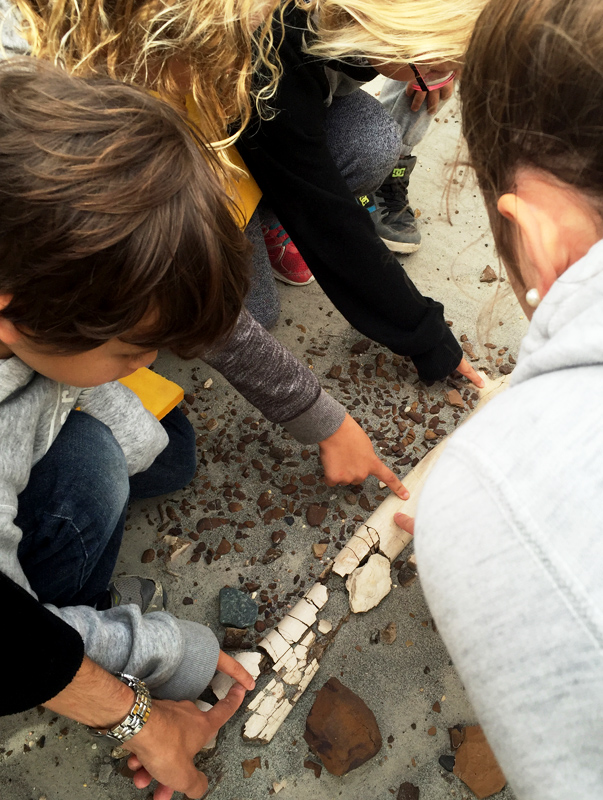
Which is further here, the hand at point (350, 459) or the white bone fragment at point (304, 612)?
the hand at point (350, 459)

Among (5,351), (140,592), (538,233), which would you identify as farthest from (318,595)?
(538,233)

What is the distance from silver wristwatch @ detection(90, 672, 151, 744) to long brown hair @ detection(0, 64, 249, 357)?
572 mm

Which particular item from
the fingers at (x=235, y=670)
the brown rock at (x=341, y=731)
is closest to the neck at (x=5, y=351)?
the fingers at (x=235, y=670)

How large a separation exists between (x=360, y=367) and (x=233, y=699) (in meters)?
0.98

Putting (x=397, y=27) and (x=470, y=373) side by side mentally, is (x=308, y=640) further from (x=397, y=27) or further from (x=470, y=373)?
(x=397, y=27)

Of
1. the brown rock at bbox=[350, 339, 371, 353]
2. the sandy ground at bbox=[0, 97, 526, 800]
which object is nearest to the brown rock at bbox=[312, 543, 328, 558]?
the sandy ground at bbox=[0, 97, 526, 800]

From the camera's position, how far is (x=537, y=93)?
68cm

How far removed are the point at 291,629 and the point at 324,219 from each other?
920mm

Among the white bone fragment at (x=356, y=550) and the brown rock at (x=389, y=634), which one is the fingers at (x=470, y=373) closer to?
the white bone fragment at (x=356, y=550)

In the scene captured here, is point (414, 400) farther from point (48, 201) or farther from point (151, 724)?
point (48, 201)

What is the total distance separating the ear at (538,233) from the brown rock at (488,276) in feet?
4.51

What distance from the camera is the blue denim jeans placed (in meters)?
1.09

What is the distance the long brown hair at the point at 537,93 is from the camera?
629 millimetres

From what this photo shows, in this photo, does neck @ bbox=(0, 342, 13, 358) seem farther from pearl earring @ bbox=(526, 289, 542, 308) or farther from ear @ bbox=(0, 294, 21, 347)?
pearl earring @ bbox=(526, 289, 542, 308)
